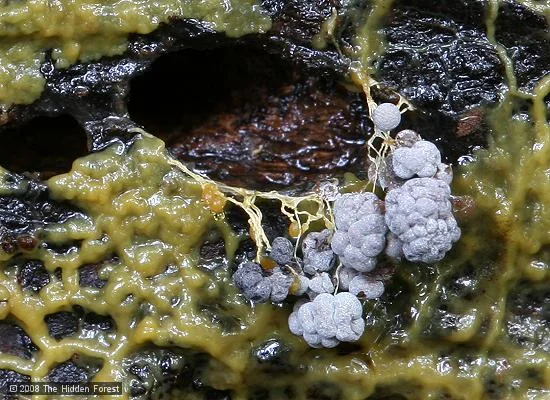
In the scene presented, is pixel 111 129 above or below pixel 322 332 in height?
above

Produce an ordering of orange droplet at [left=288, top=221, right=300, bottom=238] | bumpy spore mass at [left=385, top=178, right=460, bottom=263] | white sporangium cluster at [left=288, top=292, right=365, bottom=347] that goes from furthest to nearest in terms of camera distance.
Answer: orange droplet at [left=288, top=221, right=300, bottom=238] < white sporangium cluster at [left=288, top=292, right=365, bottom=347] < bumpy spore mass at [left=385, top=178, right=460, bottom=263]

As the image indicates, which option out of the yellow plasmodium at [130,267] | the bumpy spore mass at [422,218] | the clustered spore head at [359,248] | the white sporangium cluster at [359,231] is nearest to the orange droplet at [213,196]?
the yellow plasmodium at [130,267]

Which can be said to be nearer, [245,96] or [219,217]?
[219,217]

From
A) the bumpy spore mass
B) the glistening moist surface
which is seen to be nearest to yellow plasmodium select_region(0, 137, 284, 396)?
the glistening moist surface

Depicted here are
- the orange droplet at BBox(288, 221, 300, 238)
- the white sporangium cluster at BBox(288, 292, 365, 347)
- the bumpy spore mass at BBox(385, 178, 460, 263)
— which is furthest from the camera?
the orange droplet at BBox(288, 221, 300, 238)

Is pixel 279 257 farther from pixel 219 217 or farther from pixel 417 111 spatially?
pixel 417 111

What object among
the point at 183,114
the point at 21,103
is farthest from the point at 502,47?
the point at 21,103

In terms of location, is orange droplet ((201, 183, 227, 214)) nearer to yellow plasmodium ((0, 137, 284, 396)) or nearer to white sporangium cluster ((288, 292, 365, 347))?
yellow plasmodium ((0, 137, 284, 396))

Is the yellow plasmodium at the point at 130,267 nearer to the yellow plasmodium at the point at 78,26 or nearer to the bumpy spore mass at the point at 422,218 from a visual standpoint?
the yellow plasmodium at the point at 78,26
